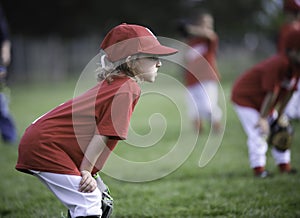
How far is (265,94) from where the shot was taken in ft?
15.1

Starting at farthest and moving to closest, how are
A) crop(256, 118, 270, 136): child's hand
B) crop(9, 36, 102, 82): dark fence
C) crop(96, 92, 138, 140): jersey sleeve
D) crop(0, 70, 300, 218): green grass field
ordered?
1. crop(9, 36, 102, 82): dark fence
2. crop(256, 118, 270, 136): child's hand
3. crop(0, 70, 300, 218): green grass field
4. crop(96, 92, 138, 140): jersey sleeve

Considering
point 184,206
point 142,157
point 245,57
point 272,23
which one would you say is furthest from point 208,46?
point 245,57

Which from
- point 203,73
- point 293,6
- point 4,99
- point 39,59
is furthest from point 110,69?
point 39,59

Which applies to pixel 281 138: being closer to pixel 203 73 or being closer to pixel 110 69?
pixel 110 69

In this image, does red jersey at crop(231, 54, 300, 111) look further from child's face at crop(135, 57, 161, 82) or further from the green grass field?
child's face at crop(135, 57, 161, 82)

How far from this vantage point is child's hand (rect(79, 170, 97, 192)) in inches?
95.0

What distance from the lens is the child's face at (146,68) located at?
260 centimetres

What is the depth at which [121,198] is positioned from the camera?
3.90 meters

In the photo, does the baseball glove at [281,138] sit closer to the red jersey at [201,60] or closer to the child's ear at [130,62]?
the child's ear at [130,62]

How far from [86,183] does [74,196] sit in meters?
0.11

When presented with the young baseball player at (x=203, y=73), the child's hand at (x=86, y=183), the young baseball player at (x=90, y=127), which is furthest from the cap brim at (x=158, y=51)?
the young baseball player at (x=203, y=73)

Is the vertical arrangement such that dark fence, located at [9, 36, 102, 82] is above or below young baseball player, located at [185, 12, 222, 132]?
below

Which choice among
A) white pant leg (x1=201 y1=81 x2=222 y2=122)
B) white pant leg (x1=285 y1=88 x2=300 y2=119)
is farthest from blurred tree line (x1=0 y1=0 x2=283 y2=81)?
white pant leg (x1=285 y1=88 x2=300 y2=119)

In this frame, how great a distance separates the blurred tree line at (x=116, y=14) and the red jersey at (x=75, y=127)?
20000 mm
